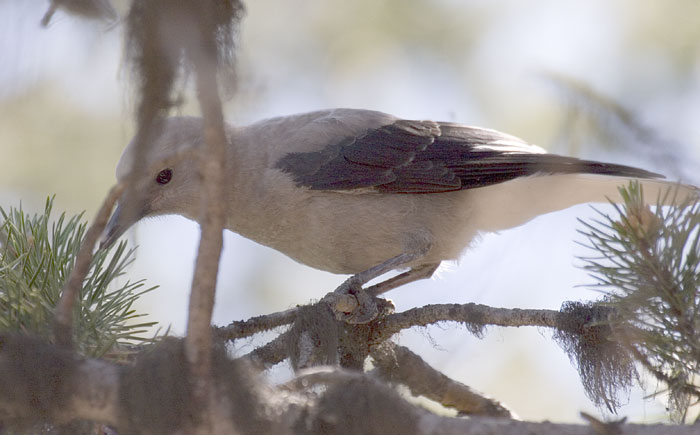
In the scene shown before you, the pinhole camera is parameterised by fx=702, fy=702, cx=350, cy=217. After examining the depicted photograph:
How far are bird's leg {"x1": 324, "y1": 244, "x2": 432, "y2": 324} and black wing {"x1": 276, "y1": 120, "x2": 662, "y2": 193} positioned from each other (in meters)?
0.36

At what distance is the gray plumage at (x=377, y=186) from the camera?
136 inches

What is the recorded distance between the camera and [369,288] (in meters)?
3.59

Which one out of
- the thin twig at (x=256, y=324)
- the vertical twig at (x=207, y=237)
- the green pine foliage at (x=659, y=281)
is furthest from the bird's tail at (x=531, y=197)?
the vertical twig at (x=207, y=237)

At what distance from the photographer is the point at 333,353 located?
250 centimetres

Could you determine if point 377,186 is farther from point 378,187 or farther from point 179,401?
point 179,401

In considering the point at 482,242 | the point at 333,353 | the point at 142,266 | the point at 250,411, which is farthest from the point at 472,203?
the point at 250,411

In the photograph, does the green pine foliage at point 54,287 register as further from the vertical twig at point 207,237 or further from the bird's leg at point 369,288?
the bird's leg at point 369,288

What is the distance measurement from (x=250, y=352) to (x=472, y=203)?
157cm

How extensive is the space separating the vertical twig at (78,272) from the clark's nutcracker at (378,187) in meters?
1.77

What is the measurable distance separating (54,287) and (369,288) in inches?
72.3

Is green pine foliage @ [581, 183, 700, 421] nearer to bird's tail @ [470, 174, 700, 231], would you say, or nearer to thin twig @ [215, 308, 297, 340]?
thin twig @ [215, 308, 297, 340]

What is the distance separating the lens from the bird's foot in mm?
2811

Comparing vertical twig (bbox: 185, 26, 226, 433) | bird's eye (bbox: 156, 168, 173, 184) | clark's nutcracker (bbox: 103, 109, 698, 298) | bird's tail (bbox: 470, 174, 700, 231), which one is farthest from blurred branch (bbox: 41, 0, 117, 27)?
bird's tail (bbox: 470, 174, 700, 231)

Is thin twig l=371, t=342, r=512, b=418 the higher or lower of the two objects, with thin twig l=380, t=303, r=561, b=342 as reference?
lower
